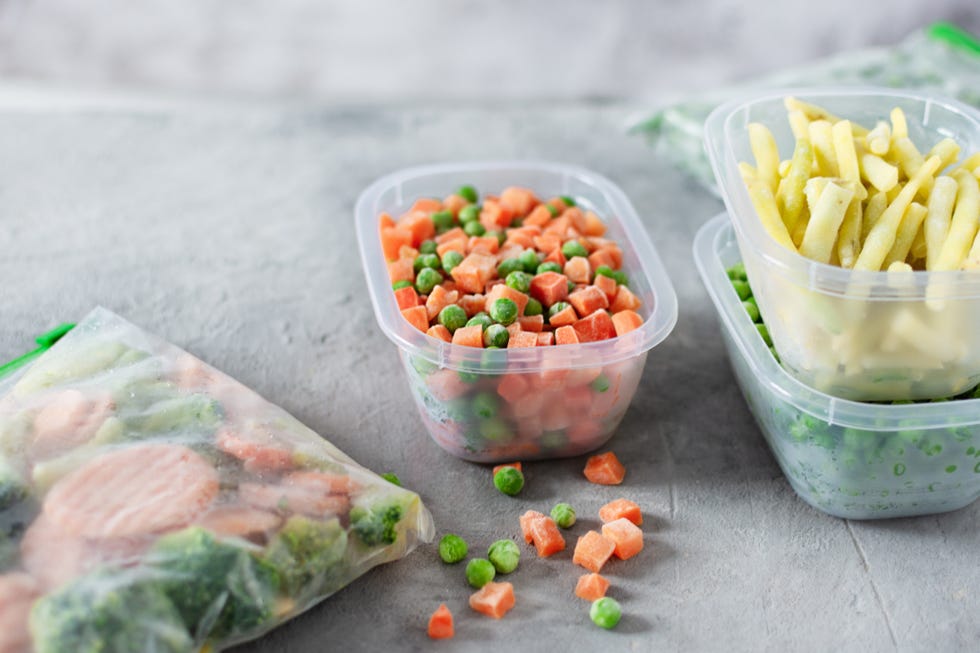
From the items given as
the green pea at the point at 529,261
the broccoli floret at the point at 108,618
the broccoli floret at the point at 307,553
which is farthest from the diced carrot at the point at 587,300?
the broccoli floret at the point at 108,618

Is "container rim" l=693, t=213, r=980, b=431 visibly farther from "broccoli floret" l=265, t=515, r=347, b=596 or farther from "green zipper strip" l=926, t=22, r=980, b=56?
"green zipper strip" l=926, t=22, r=980, b=56

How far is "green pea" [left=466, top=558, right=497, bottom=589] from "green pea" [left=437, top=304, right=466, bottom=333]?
40cm

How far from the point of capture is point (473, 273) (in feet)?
5.88

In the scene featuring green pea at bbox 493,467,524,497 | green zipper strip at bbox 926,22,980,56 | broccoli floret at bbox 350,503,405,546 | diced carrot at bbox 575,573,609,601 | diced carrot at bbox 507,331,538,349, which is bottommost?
diced carrot at bbox 575,573,609,601

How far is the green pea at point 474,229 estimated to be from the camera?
6.56ft

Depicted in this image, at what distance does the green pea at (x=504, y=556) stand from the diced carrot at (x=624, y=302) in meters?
0.49

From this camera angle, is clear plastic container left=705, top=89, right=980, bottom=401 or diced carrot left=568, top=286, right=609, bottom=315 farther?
diced carrot left=568, top=286, right=609, bottom=315

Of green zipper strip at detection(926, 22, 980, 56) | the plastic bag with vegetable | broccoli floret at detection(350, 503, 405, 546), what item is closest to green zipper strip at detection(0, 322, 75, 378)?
broccoli floret at detection(350, 503, 405, 546)

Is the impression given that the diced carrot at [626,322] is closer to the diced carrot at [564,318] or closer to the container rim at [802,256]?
the diced carrot at [564,318]

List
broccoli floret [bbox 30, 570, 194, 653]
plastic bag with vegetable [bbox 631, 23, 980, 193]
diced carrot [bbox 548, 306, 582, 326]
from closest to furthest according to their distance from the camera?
broccoli floret [bbox 30, 570, 194, 653] → diced carrot [bbox 548, 306, 582, 326] → plastic bag with vegetable [bbox 631, 23, 980, 193]

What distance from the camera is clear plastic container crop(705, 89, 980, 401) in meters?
1.43

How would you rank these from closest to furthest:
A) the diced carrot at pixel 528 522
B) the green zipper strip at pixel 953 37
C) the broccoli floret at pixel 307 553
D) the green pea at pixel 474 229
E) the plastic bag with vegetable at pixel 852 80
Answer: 1. the broccoli floret at pixel 307 553
2. the diced carrot at pixel 528 522
3. the green pea at pixel 474 229
4. the plastic bag with vegetable at pixel 852 80
5. the green zipper strip at pixel 953 37

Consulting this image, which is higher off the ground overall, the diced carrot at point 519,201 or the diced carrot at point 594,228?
the diced carrot at point 519,201

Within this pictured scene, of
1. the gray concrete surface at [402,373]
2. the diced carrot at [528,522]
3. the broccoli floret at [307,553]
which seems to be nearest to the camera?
the broccoli floret at [307,553]
